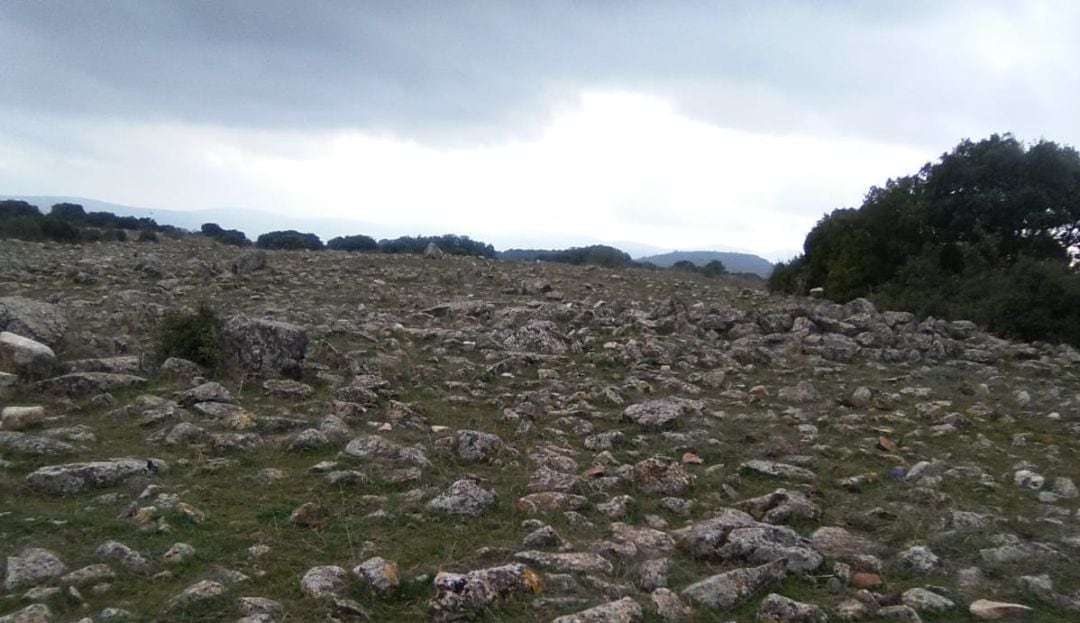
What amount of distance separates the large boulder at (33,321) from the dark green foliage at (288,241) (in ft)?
72.6

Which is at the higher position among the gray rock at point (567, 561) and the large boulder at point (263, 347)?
the large boulder at point (263, 347)

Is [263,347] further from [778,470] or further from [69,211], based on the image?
[69,211]

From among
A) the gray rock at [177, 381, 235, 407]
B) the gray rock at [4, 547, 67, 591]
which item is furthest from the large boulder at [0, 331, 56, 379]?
the gray rock at [4, 547, 67, 591]

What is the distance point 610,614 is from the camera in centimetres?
404

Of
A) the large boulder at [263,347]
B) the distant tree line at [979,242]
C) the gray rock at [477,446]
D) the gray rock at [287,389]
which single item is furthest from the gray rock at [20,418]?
the distant tree line at [979,242]

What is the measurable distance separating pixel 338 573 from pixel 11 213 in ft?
99.3

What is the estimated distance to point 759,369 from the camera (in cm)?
1071

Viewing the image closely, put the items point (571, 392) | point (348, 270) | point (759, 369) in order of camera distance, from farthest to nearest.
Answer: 1. point (348, 270)
2. point (759, 369)
3. point (571, 392)

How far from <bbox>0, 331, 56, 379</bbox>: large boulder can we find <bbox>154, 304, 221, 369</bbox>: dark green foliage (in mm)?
1085

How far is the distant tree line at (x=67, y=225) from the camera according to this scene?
76.7ft

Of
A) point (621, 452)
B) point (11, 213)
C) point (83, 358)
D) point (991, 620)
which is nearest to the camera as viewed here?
point (991, 620)

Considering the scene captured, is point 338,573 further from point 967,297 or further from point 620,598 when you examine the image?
point 967,297

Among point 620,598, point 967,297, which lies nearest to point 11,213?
point 967,297

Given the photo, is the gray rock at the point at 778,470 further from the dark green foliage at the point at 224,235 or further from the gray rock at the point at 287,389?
the dark green foliage at the point at 224,235
